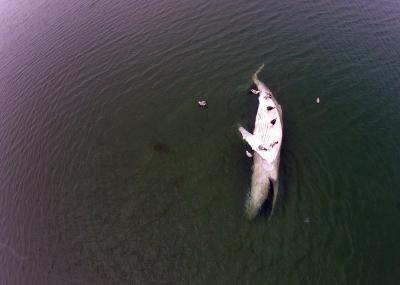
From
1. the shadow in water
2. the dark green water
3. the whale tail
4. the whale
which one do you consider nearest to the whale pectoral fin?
the whale

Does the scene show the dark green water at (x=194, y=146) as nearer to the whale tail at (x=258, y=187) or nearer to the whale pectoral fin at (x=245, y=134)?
the whale tail at (x=258, y=187)

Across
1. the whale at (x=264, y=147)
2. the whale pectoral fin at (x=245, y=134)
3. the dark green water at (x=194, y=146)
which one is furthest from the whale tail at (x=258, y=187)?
the whale pectoral fin at (x=245, y=134)

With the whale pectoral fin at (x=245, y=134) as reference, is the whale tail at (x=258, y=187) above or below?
below

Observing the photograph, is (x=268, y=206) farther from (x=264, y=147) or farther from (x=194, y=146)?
(x=194, y=146)

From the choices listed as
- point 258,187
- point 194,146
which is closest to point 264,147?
point 258,187

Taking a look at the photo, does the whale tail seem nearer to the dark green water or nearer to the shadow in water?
the shadow in water

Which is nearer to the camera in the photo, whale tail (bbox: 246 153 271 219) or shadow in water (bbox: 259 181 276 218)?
shadow in water (bbox: 259 181 276 218)
